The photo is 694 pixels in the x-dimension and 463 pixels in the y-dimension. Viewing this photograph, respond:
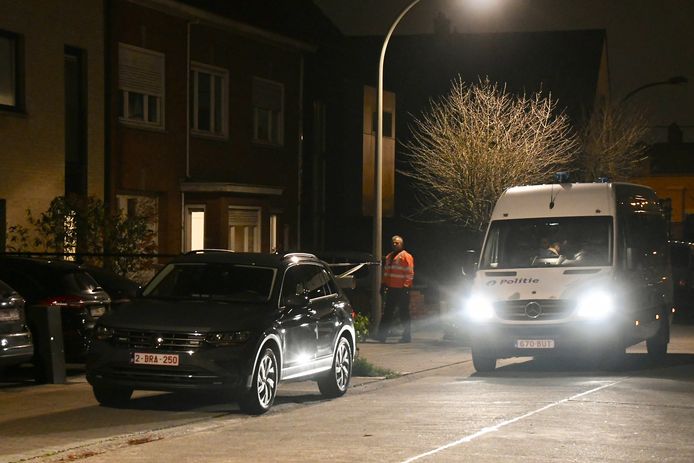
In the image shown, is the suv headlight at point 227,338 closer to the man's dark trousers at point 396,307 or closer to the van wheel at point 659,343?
the van wheel at point 659,343

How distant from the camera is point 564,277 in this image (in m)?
18.2

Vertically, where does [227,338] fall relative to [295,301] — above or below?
below

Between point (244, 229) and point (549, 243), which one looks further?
point (244, 229)

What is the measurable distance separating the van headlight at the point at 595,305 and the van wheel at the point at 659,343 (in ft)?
8.85

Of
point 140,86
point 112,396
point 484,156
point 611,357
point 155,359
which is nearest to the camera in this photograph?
point 155,359

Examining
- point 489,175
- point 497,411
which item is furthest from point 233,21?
point 497,411

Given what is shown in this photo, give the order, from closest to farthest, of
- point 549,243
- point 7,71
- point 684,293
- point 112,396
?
point 112,396 → point 549,243 → point 7,71 → point 684,293

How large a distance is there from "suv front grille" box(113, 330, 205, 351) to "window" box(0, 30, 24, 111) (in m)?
12.6

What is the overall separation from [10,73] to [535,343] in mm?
11954

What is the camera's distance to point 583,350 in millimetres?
18062

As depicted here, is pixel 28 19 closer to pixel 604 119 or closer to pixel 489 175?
pixel 489 175

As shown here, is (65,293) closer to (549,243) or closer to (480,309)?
(480,309)

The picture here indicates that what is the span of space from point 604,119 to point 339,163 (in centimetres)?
913

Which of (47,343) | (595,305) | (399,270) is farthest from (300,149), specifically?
(47,343)
